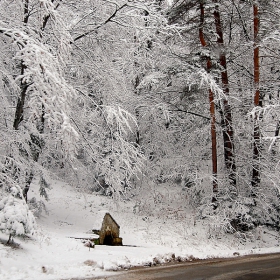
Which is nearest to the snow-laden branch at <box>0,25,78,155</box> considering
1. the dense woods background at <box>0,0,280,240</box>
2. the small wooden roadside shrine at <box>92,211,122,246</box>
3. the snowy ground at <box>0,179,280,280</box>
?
the dense woods background at <box>0,0,280,240</box>

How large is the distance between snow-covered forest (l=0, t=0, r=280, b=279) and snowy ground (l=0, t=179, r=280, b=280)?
24 cm

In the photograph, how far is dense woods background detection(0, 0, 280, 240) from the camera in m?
6.88

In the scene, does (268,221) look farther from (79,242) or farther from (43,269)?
(43,269)

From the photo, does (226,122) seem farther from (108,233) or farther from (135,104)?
(108,233)

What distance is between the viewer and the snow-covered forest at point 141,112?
6996 millimetres

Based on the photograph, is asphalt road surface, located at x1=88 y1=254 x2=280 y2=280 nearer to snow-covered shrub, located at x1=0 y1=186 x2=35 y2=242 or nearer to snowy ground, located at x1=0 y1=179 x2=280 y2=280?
snowy ground, located at x1=0 y1=179 x2=280 y2=280

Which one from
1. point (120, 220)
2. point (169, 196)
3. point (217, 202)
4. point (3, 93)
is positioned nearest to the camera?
point (3, 93)

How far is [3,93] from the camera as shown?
813 centimetres

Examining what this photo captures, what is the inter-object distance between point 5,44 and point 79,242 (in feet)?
17.5

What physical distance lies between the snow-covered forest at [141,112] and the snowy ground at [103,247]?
24 centimetres

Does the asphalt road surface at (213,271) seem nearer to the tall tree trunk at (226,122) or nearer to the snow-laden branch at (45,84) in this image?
the snow-laden branch at (45,84)

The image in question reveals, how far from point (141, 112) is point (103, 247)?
7.80 metres

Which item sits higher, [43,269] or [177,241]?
[43,269]

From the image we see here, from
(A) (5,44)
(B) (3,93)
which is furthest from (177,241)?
(A) (5,44)
